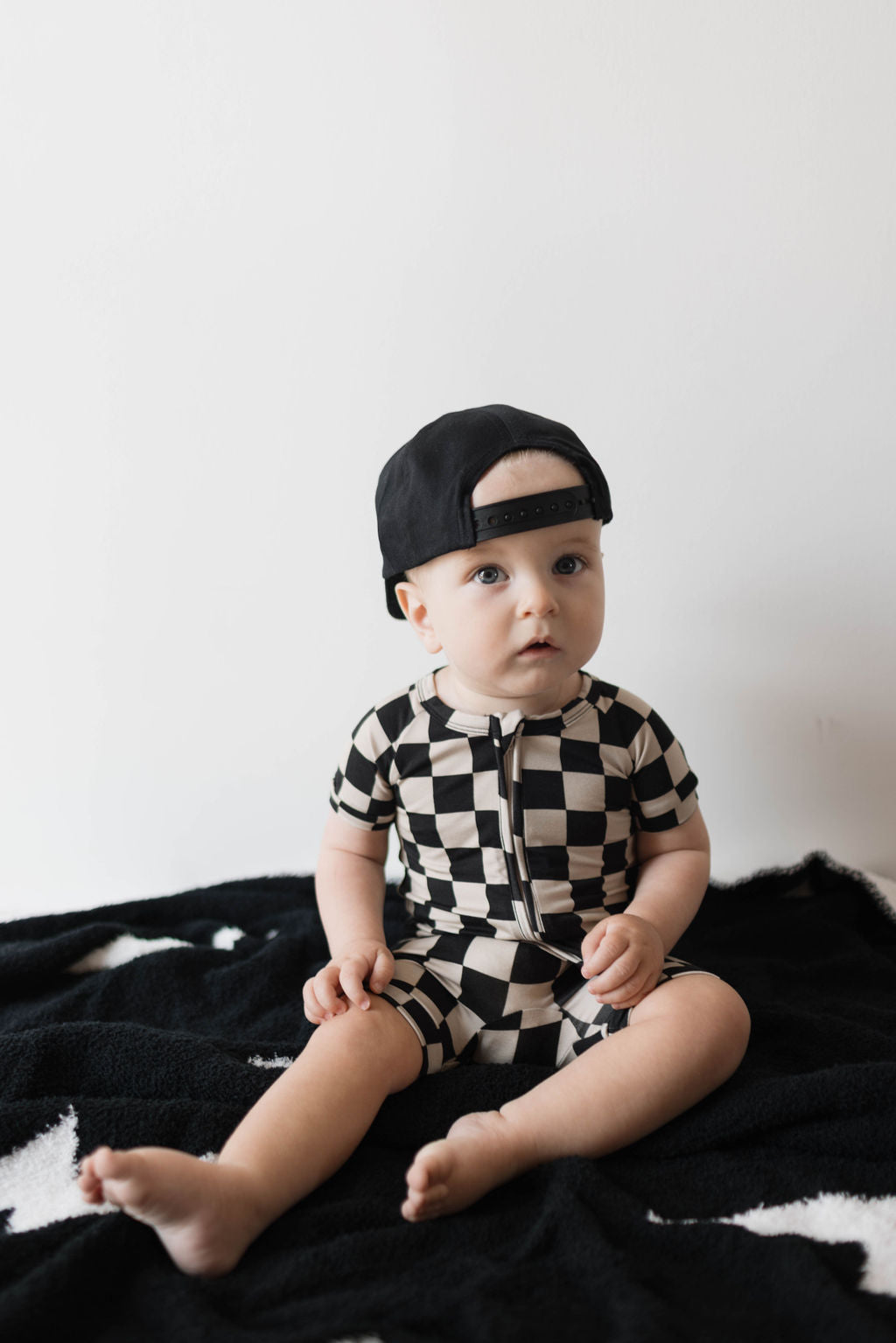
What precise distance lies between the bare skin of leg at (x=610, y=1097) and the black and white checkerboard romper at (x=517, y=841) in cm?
7

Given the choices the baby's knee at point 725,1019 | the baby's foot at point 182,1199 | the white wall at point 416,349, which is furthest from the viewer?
the white wall at point 416,349

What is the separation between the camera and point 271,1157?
753 millimetres

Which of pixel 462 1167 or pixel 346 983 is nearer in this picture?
pixel 462 1167

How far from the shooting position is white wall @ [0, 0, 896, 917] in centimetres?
118

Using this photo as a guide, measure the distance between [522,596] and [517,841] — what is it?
0.24 metres

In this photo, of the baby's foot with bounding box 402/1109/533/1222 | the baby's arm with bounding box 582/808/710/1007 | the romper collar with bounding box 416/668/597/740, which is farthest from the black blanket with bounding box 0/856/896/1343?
the romper collar with bounding box 416/668/597/740

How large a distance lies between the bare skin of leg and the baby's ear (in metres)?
0.37

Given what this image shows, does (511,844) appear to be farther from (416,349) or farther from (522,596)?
(416,349)

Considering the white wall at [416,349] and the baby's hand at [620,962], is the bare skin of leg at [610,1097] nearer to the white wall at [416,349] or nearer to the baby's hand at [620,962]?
the baby's hand at [620,962]

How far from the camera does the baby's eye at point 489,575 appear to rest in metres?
0.90

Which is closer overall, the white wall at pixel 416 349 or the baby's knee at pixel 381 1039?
the baby's knee at pixel 381 1039

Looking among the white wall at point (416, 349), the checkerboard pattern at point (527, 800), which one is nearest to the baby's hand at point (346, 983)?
the checkerboard pattern at point (527, 800)

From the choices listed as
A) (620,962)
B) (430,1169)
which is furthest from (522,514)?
(430,1169)

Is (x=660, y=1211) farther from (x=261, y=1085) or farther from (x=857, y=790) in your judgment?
(x=857, y=790)
